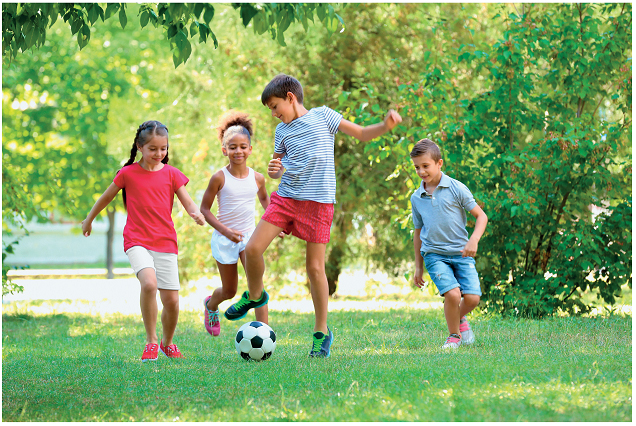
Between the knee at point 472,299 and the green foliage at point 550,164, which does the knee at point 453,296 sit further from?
the green foliage at point 550,164

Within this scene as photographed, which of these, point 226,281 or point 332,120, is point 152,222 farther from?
point 332,120

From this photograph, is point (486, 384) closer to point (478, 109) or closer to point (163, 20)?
point (163, 20)

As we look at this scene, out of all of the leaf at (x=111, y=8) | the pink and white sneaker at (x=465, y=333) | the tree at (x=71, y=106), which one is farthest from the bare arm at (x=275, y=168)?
the tree at (x=71, y=106)

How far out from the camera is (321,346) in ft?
16.6

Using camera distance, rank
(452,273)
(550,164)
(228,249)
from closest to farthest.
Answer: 1. (452,273)
2. (228,249)
3. (550,164)

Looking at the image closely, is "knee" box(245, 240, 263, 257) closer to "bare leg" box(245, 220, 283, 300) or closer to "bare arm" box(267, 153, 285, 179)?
"bare leg" box(245, 220, 283, 300)

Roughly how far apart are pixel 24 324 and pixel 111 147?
32.6 ft

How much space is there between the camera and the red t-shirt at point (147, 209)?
5.28 metres

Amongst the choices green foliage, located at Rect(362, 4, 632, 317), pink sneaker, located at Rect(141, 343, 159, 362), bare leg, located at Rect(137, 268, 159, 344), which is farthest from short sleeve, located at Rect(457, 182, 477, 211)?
pink sneaker, located at Rect(141, 343, 159, 362)

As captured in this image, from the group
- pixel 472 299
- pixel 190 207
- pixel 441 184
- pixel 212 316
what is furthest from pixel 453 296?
pixel 212 316

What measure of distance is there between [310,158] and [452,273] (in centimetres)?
156

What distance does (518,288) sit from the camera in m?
7.36

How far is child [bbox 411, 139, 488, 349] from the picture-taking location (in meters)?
5.44

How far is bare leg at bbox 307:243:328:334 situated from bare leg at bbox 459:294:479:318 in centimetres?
117
